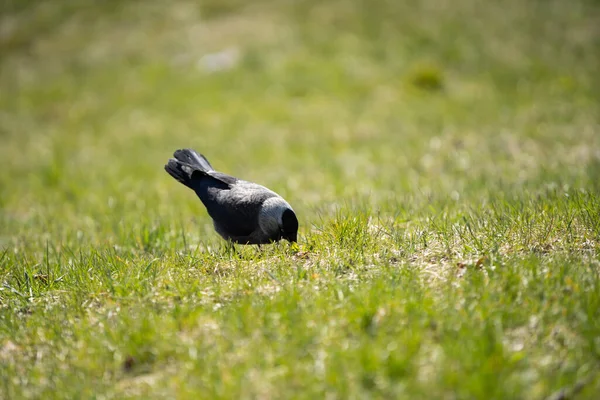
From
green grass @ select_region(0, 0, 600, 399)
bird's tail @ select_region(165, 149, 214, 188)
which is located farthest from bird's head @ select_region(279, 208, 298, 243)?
bird's tail @ select_region(165, 149, 214, 188)

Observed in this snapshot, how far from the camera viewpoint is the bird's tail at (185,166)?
21.4ft

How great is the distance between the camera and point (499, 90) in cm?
1752

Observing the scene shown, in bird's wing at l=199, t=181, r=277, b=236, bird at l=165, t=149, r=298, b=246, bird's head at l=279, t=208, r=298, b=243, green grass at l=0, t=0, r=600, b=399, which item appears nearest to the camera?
green grass at l=0, t=0, r=600, b=399

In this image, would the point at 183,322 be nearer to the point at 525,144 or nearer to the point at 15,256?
the point at 15,256

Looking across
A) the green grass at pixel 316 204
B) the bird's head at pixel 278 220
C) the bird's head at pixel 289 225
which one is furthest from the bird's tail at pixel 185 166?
the bird's head at pixel 289 225

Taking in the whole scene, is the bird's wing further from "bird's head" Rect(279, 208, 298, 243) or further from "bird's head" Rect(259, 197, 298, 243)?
"bird's head" Rect(279, 208, 298, 243)

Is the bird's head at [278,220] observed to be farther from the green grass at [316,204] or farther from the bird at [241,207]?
the green grass at [316,204]

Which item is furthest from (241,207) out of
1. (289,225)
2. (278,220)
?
(289,225)

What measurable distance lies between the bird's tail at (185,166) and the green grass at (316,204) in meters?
0.82

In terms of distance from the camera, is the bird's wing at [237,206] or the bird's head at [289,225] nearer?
the bird's head at [289,225]

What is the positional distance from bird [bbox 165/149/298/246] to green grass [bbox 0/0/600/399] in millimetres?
257

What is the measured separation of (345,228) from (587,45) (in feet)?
61.8

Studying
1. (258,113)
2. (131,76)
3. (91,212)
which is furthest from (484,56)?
(91,212)

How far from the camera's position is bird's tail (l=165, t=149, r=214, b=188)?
654 centimetres
